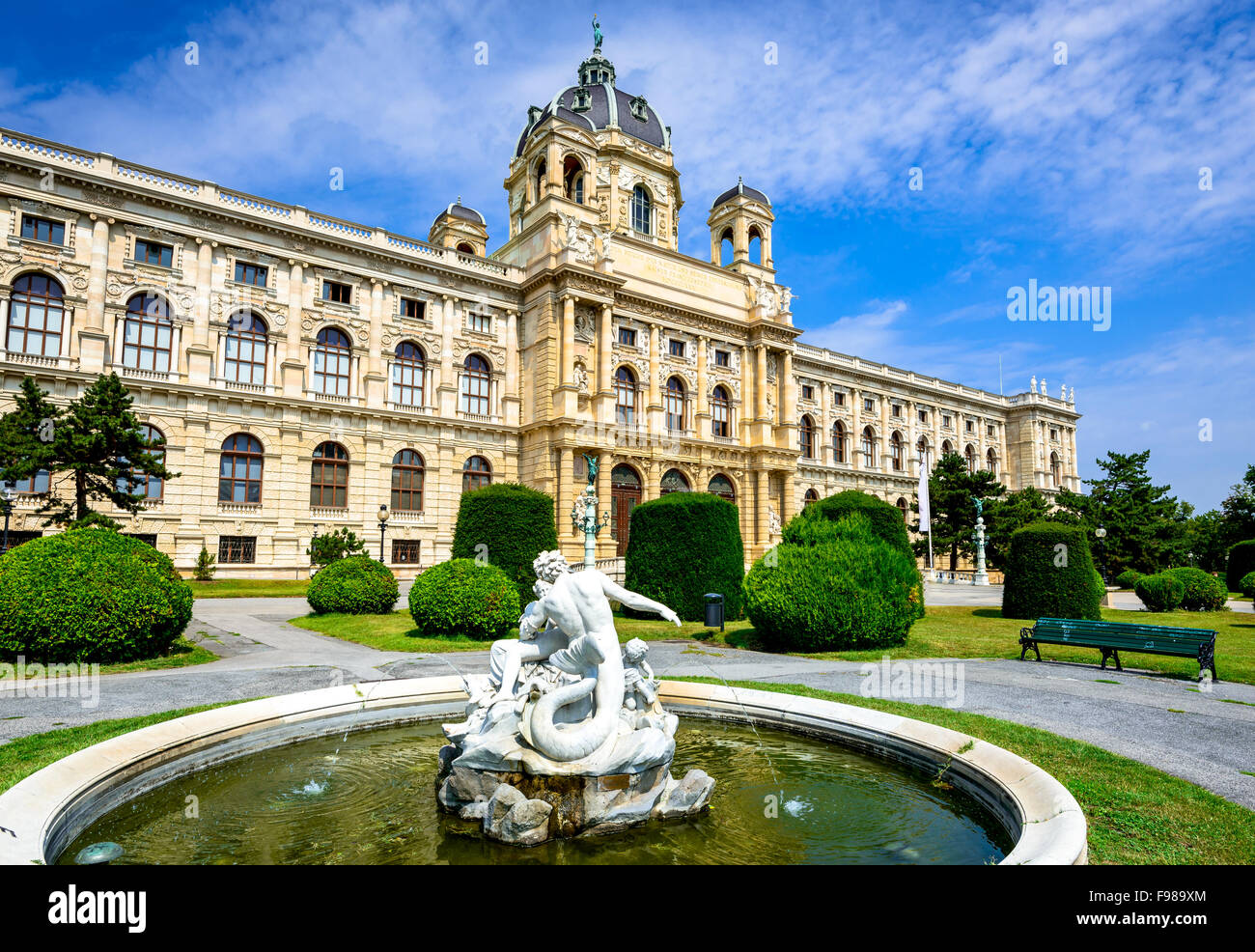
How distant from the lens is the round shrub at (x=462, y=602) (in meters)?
15.7

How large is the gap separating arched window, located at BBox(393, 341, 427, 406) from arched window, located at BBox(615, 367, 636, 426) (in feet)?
35.4

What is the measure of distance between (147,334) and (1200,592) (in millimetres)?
42647

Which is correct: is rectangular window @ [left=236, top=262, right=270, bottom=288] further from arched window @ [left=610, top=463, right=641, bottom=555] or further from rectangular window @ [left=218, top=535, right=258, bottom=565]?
arched window @ [left=610, top=463, right=641, bottom=555]

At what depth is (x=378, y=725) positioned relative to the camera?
8.00m

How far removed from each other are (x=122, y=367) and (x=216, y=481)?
5672 mm

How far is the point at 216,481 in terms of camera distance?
2945 cm

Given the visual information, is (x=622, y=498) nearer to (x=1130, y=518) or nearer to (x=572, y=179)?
(x=572, y=179)

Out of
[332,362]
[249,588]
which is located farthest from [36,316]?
[249,588]

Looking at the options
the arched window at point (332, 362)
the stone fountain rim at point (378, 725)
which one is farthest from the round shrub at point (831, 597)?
the arched window at point (332, 362)

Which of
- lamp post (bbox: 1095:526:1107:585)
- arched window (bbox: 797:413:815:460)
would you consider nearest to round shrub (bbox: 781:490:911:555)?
lamp post (bbox: 1095:526:1107:585)

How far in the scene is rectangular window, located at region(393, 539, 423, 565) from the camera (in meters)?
33.7
